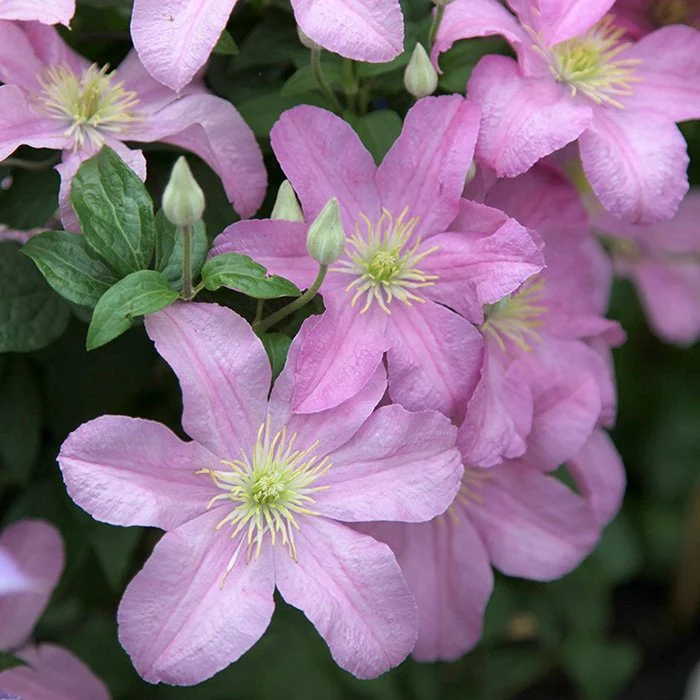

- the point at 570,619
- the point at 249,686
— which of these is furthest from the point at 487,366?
the point at 570,619

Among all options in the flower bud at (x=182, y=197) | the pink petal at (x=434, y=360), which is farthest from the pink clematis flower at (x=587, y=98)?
the flower bud at (x=182, y=197)

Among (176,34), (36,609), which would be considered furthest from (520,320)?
(36,609)

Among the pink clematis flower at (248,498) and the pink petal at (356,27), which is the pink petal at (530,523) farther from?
the pink petal at (356,27)

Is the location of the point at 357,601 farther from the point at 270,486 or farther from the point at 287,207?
the point at 287,207

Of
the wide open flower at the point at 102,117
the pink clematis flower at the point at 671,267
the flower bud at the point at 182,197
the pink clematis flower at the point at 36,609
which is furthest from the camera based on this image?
the pink clematis flower at the point at 671,267

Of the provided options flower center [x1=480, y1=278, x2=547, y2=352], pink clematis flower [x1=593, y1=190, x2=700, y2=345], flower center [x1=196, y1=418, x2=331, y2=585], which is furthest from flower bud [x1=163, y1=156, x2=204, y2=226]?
pink clematis flower [x1=593, y1=190, x2=700, y2=345]

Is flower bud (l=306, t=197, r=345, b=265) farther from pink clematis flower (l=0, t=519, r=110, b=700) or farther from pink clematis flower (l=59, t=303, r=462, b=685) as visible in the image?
pink clematis flower (l=0, t=519, r=110, b=700)
